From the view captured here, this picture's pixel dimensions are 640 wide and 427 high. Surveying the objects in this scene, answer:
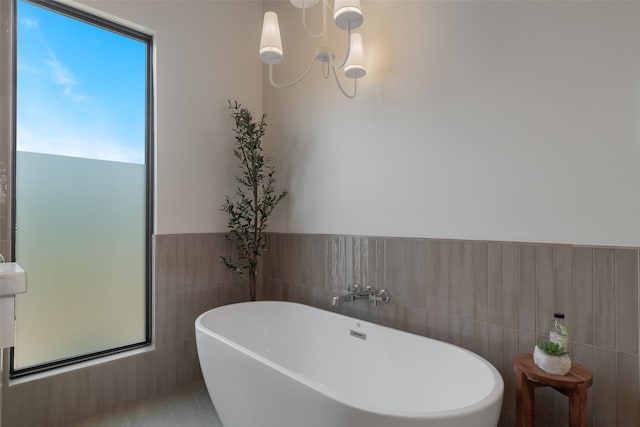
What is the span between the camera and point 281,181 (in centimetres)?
287

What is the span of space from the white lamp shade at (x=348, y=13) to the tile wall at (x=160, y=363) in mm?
1783

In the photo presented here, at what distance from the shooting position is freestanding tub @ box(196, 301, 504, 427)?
114 cm

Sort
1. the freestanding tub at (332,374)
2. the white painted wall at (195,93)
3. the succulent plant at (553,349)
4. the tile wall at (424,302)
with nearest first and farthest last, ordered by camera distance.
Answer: the freestanding tub at (332,374) < the succulent plant at (553,349) < the tile wall at (424,302) < the white painted wall at (195,93)

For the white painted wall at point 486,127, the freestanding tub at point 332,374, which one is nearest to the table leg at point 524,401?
the freestanding tub at point 332,374

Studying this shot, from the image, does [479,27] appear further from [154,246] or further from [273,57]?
[154,246]

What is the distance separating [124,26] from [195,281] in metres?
1.87

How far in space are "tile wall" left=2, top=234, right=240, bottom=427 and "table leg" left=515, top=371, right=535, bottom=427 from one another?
6.89 ft

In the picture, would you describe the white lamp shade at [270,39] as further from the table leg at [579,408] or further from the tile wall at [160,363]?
the table leg at [579,408]

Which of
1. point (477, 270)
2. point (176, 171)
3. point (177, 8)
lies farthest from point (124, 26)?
point (477, 270)

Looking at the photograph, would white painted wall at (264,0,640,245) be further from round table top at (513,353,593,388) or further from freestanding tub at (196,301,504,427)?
freestanding tub at (196,301,504,427)

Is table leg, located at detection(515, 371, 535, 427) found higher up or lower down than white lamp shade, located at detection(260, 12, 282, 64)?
lower down

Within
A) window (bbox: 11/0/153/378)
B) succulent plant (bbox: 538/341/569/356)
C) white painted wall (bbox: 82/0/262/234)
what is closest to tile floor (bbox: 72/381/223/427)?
window (bbox: 11/0/153/378)

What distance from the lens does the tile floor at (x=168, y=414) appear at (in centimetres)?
202

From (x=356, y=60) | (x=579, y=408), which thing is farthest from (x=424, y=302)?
(x=356, y=60)
